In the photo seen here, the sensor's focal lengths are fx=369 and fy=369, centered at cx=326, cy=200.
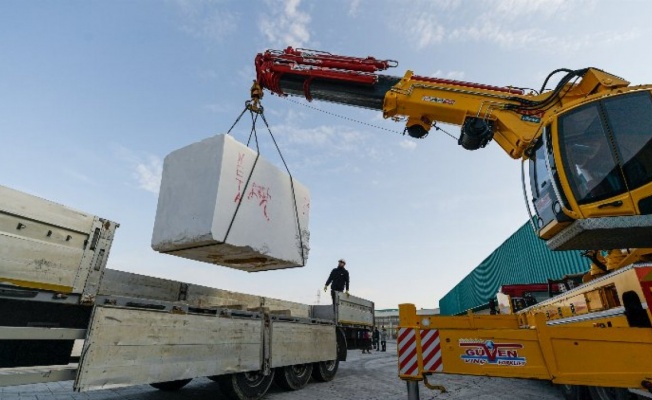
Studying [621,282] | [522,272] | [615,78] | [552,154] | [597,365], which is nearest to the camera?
[597,365]

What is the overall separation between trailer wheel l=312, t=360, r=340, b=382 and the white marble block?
3171 millimetres

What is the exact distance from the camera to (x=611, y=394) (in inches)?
139

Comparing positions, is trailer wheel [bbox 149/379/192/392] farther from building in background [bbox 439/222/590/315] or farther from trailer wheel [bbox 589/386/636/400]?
building in background [bbox 439/222/590/315]

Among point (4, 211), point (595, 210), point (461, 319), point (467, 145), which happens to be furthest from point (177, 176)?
point (595, 210)

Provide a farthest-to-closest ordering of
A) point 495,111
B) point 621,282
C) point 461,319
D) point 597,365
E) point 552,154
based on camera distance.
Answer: point 495,111, point 461,319, point 552,154, point 621,282, point 597,365

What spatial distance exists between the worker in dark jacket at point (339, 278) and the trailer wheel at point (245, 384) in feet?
12.5

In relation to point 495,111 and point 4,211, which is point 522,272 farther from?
point 4,211

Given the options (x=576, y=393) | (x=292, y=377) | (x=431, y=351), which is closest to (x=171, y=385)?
(x=292, y=377)

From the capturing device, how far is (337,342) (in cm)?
826

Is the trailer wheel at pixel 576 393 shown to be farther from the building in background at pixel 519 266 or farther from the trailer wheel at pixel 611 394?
the building in background at pixel 519 266

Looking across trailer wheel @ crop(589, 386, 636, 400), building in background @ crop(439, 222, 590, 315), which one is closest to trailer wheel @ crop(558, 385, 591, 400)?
trailer wheel @ crop(589, 386, 636, 400)

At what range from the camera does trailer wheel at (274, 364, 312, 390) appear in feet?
21.5

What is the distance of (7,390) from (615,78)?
10021 mm

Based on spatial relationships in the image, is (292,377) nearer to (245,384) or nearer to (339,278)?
(245,384)
